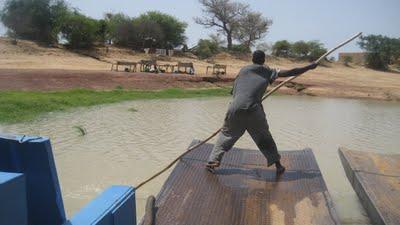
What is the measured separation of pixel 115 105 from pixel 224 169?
10.5 meters

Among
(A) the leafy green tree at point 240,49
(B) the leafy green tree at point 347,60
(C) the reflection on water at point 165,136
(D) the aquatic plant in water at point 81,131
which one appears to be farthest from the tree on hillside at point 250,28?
(D) the aquatic plant in water at point 81,131

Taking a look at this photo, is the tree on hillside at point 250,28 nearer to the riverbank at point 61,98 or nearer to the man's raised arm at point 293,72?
the riverbank at point 61,98

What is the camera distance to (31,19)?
96.7ft

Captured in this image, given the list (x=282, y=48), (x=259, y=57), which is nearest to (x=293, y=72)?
(x=259, y=57)

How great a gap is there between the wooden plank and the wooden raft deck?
432mm

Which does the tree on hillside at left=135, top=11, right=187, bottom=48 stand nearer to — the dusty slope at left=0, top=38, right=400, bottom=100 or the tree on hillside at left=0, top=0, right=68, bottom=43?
the dusty slope at left=0, top=38, right=400, bottom=100

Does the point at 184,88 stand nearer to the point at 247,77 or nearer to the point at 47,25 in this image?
the point at 47,25

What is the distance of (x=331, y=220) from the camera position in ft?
14.1

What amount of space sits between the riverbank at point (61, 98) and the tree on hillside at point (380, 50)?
2073cm

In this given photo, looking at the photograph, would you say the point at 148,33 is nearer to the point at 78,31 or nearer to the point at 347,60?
the point at 78,31

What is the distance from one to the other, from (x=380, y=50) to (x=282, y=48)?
7967mm

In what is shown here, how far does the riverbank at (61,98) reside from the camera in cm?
1270

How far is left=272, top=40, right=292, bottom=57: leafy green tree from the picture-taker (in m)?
Answer: 40.8

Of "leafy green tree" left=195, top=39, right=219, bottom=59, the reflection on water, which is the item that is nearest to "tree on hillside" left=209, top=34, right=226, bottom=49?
"leafy green tree" left=195, top=39, right=219, bottom=59
